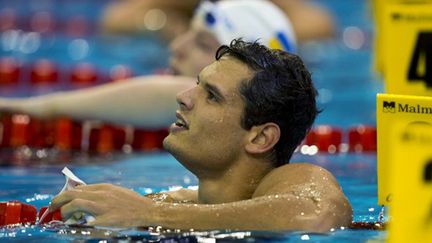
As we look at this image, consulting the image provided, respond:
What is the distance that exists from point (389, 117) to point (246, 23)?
213cm

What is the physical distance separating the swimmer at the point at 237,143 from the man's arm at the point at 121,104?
2.11 meters

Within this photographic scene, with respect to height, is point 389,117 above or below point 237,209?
above

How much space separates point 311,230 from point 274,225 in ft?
0.34

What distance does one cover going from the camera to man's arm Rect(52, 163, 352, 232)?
2.75m

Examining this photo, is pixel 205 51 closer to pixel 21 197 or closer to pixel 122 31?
pixel 21 197

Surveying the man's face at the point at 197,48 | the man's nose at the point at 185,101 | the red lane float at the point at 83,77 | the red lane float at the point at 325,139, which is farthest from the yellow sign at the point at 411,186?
the red lane float at the point at 83,77

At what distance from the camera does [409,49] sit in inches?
116

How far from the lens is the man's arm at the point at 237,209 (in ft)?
9.04

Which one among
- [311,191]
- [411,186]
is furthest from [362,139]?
[411,186]

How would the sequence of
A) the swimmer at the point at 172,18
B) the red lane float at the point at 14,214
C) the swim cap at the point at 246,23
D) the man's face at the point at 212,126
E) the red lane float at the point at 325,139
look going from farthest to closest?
1. the swimmer at the point at 172,18
2. the red lane float at the point at 325,139
3. the swim cap at the point at 246,23
4. the red lane float at the point at 14,214
5. the man's face at the point at 212,126

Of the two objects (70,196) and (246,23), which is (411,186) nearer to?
(70,196)

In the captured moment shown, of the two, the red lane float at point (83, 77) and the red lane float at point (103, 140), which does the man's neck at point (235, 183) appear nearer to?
the red lane float at point (103, 140)

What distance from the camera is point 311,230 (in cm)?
277

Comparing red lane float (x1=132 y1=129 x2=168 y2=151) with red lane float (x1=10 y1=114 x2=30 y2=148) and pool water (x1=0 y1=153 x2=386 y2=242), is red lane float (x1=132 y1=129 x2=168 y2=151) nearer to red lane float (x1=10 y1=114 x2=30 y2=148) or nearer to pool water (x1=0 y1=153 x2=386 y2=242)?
pool water (x1=0 y1=153 x2=386 y2=242)
